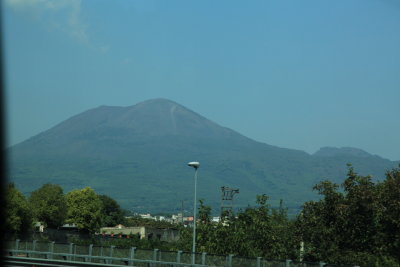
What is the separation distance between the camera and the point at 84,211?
138000mm

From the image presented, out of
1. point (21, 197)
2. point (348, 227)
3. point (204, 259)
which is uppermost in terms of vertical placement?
point (21, 197)

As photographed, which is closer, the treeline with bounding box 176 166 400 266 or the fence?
the fence

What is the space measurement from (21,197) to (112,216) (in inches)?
3800

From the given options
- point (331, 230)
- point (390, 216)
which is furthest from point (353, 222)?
point (390, 216)

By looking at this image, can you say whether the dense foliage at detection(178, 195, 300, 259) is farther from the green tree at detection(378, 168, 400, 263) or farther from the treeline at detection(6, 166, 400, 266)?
the green tree at detection(378, 168, 400, 263)

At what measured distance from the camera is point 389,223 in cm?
4194

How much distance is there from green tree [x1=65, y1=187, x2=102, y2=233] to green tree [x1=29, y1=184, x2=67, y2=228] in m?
1.56

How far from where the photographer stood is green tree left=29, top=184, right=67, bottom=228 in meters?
135

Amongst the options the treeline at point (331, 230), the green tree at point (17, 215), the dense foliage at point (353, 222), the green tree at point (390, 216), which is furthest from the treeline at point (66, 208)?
the green tree at point (390, 216)

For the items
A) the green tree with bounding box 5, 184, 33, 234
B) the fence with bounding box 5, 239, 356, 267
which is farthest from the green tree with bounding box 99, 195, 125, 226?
the fence with bounding box 5, 239, 356, 267

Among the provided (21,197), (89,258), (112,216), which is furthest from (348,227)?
(112,216)

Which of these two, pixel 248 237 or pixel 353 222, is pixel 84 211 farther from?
pixel 353 222

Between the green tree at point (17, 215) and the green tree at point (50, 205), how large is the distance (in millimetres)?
32843

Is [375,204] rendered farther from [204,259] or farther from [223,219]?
[223,219]
